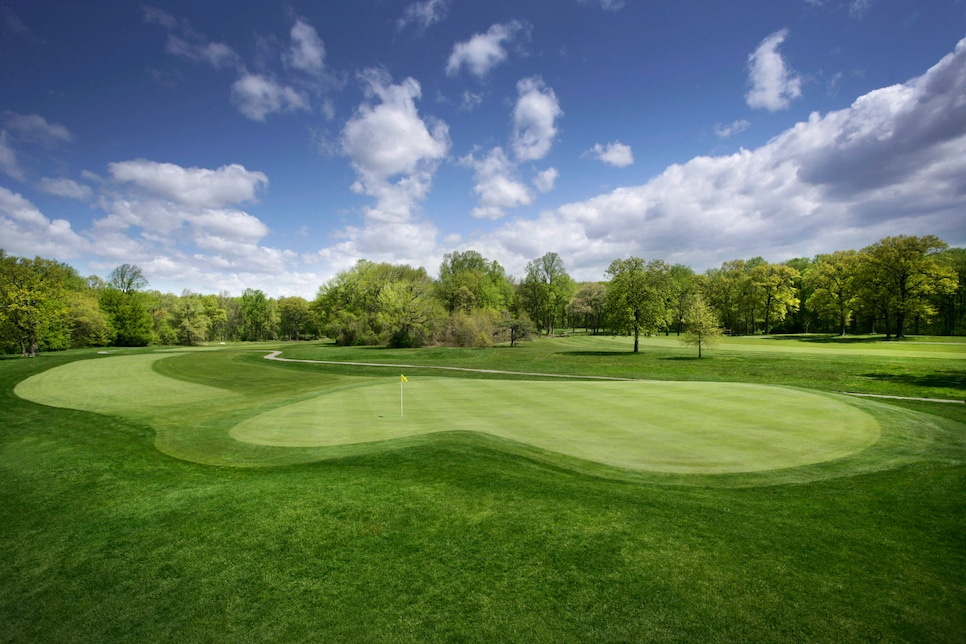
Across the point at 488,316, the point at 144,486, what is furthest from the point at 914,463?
the point at 488,316

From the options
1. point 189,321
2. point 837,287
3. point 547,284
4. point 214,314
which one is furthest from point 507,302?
point 214,314

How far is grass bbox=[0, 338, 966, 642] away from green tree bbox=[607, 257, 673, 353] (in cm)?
3453

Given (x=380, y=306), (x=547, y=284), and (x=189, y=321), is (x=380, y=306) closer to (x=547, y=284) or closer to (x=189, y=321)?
(x=547, y=284)

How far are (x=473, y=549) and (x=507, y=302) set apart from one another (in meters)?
73.9

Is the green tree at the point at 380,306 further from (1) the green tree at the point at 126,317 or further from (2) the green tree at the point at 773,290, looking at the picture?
(2) the green tree at the point at 773,290

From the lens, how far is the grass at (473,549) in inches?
149

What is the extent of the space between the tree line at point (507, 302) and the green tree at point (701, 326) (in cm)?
12

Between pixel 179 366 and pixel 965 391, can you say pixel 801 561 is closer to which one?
pixel 965 391

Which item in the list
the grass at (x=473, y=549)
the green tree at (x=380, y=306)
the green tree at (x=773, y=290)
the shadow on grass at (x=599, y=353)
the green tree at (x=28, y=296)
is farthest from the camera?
the green tree at (x=773, y=290)

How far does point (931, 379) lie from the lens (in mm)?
22641

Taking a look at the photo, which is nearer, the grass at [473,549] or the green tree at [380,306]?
the grass at [473,549]

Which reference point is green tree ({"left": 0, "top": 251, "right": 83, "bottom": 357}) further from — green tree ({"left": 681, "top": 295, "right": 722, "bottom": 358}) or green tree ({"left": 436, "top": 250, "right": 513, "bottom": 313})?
green tree ({"left": 681, "top": 295, "right": 722, "bottom": 358})

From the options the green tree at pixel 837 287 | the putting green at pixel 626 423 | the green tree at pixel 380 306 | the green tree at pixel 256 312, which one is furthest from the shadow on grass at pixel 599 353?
the green tree at pixel 256 312

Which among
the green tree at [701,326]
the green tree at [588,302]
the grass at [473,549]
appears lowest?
the grass at [473,549]
